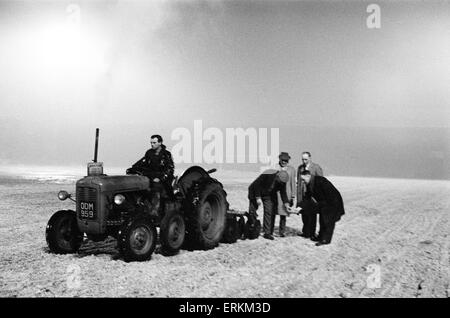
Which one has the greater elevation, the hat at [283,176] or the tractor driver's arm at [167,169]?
the tractor driver's arm at [167,169]

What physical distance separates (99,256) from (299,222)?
625 cm

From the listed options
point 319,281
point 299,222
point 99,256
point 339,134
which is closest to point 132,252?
point 99,256

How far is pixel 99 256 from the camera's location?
6469mm

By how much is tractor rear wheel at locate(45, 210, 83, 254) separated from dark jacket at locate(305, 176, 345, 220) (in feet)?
14.7

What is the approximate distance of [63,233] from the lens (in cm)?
655

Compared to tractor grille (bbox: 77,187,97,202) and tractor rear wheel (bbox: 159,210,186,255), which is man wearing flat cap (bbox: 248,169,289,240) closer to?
tractor rear wheel (bbox: 159,210,186,255)

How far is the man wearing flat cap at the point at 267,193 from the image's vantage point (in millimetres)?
8359

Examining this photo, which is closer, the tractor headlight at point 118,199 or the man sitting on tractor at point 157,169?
the tractor headlight at point 118,199

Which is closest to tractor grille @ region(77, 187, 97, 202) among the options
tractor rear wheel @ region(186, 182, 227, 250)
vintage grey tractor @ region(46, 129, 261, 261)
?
vintage grey tractor @ region(46, 129, 261, 261)

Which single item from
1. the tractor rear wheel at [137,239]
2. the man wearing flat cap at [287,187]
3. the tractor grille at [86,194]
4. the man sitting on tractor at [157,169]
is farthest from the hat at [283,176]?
the tractor grille at [86,194]

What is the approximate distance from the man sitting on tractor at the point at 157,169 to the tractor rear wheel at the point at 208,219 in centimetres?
61

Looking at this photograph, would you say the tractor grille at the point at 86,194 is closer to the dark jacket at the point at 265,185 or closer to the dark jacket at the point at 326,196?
the dark jacket at the point at 265,185
